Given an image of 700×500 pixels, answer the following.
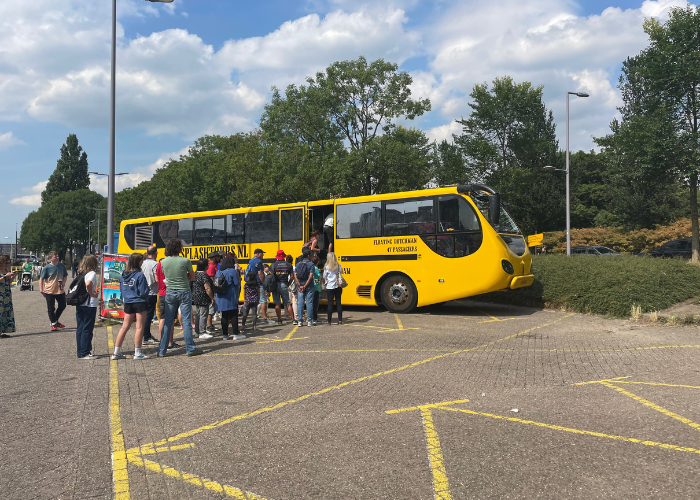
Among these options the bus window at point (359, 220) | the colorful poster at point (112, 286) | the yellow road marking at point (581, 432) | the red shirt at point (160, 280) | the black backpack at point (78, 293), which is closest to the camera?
Result: the yellow road marking at point (581, 432)

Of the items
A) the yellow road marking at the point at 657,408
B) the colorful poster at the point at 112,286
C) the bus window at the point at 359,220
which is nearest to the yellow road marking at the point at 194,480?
the yellow road marking at the point at 657,408

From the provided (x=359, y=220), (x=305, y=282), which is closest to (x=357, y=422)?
(x=305, y=282)

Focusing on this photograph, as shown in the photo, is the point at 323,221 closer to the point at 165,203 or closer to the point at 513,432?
the point at 513,432

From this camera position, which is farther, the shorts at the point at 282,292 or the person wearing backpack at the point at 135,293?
the shorts at the point at 282,292

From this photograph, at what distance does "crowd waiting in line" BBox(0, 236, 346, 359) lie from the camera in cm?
824

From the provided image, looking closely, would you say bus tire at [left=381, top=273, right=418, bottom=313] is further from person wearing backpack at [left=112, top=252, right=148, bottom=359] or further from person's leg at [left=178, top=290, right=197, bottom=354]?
person wearing backpack at [left=112, top=252, right=148, bottom=359]

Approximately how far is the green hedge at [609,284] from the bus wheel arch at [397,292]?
11.0 ft

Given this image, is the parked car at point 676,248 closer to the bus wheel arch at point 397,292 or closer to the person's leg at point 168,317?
the bus wheel arch at point 397,292

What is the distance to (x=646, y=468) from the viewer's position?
12.6ft

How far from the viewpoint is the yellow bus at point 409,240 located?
13070 mm

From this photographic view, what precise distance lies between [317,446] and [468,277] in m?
9.32

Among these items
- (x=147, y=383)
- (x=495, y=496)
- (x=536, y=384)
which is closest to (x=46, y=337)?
(x=147, y=383)

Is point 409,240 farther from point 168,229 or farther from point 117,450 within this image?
point 117,450

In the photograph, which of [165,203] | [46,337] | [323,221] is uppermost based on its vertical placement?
[165,203]
